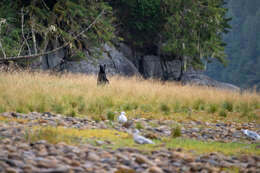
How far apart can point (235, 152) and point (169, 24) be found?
17.9m

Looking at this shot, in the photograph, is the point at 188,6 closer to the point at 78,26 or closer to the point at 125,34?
the point at 125,34

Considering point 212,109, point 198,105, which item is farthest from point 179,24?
point 212,109

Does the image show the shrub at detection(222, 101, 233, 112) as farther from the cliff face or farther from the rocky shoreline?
the cliff face

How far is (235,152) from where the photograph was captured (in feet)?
14.0

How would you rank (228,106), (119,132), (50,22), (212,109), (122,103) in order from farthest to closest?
(50,22)
(228,106)
(212,109)
(122,103)
(119,132)

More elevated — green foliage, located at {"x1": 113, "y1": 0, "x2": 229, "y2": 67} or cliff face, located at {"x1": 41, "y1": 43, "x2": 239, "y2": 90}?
green foliage, located at {"x1": 113, "y1": 0, "x2": 229, "y2": 67}

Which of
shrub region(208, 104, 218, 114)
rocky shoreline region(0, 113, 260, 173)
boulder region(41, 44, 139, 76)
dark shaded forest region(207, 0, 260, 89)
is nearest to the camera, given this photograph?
rocky shoreline region(0, 113, 260, 173)

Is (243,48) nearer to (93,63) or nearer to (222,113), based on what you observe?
(93,63)

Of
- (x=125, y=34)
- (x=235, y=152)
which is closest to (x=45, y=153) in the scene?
(x=235, y=152)

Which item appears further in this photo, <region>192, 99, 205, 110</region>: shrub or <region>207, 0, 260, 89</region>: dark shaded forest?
<region>207, 0, 260, 89</region>: dark shaded forest

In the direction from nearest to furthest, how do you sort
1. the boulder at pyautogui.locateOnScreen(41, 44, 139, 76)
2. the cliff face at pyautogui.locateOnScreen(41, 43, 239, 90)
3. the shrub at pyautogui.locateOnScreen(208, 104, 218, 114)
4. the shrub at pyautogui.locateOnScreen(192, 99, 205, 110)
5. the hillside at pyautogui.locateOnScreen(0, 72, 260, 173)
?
the hillside at pyautogui.locateOnScreen(0, 72, 260, 173), the shrub at pyautogui.locateOnScreen(208, 104, 218, 114), the shrub at pyautogui.locateOnScreen(192, 99, 205, 110), the boulder at pyautogui.locateOnScreen(41, 44, 139, 76), the cliff face at pyautogui.locateOnScreen(41, 43, 239, 90)

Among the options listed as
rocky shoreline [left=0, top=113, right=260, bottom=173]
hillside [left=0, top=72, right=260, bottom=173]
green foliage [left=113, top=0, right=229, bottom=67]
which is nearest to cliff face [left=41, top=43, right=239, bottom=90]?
green foliage [left=113, top=0, right=229, bottom=67]

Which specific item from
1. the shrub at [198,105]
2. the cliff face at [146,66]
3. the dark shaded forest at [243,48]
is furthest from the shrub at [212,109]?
the dark shaded forest at [243,48]

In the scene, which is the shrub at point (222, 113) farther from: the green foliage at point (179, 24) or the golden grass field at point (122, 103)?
the green foliage at point (179, 24)
